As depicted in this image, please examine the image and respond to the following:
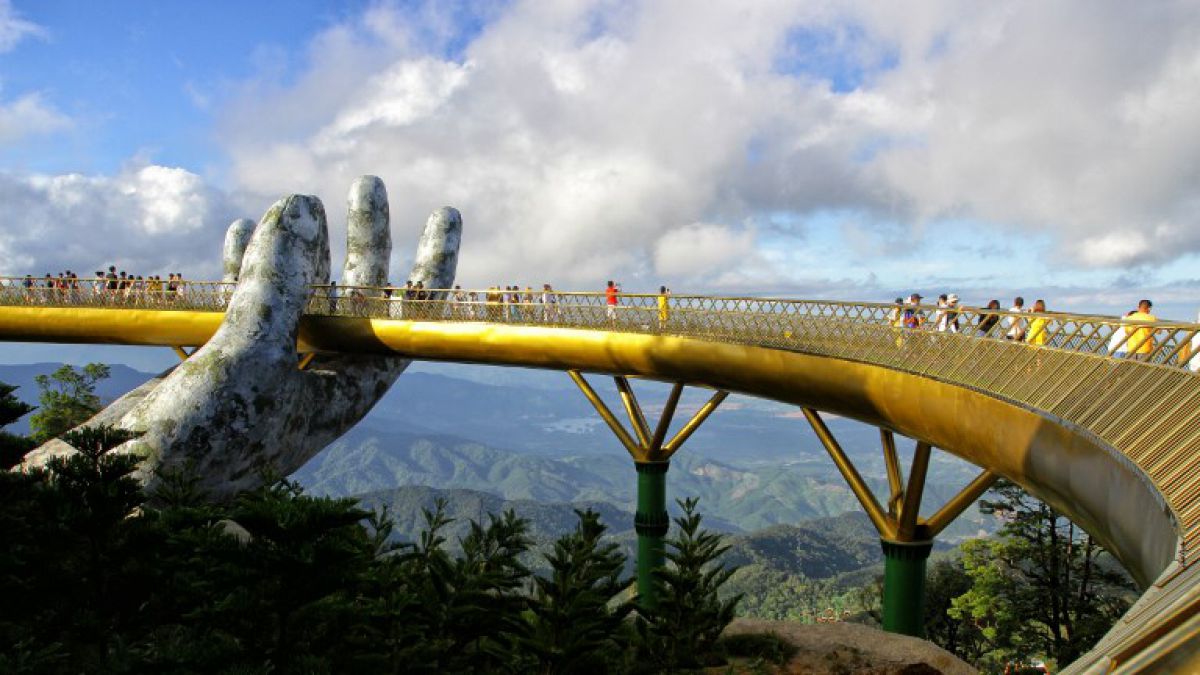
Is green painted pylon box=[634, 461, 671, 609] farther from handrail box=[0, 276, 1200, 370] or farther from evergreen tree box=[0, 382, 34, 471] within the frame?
evergreen tree box=[0, 382, 34, 471]

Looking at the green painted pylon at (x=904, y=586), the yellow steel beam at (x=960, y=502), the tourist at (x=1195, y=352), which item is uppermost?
the tourist at (x=1195, y=352)

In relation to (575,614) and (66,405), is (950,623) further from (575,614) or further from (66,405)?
(66,405)

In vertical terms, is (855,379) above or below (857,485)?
above

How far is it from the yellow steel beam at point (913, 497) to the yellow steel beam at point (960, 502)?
274mm

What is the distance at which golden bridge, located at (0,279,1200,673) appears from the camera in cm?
657

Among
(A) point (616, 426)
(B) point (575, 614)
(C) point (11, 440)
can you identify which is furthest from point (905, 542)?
(C) point (11, 440)

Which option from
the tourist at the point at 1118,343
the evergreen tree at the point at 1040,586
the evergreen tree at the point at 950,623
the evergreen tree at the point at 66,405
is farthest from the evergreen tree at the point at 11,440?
the evergreen tree at the point at 950,623

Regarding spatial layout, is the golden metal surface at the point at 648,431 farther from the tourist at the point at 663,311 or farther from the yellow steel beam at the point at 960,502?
the yellow steel beam at the point at 960,502

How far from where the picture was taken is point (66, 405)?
4434 centimetres

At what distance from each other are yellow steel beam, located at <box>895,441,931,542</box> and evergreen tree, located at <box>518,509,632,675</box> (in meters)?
6.20

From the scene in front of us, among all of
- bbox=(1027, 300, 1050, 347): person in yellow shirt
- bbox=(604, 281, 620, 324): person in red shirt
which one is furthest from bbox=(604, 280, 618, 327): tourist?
bbox=(1027, 300, 1050, 347): person in yellow shirt

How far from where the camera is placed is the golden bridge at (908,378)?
6.57 meters

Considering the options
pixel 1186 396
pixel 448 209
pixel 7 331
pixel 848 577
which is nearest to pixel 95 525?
pixel 1186 396

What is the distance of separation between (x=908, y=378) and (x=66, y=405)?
4714 centimetres
